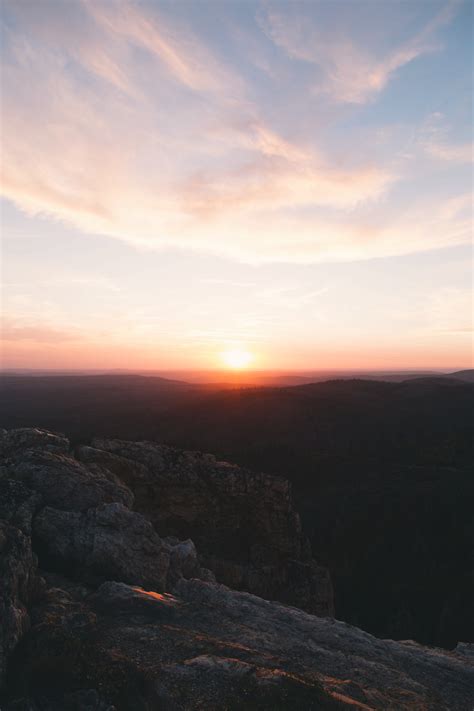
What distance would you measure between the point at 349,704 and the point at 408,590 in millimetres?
31725

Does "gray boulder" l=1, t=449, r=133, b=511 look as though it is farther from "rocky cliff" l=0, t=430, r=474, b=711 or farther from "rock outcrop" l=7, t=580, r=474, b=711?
"rock outcrop" l=7, t=580, r=474, b=711

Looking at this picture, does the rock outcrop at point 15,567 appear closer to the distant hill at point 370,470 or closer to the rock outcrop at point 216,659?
the rock outcrop at point 216,659

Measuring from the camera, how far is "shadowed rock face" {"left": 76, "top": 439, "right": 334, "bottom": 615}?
2414 cm

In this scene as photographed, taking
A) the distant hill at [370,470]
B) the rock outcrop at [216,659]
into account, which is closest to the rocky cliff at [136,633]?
the rock outcrop at [216,659]

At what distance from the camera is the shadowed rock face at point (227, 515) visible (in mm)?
24141

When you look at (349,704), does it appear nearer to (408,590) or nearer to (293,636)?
(293,636)

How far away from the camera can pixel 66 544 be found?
13.9 metres

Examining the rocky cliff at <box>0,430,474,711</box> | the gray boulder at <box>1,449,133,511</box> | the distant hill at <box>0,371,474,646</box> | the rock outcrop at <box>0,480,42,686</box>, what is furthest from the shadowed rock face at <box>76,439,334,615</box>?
the rock outcrop at <box>0,480,42,686</box>

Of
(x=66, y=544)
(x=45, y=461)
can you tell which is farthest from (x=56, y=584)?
(x=45, y=461)

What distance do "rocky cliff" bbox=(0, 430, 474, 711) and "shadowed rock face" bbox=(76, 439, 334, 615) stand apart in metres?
5.82

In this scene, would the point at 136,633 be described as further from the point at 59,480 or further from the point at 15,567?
the point at 59,480

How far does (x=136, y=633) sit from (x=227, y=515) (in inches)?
640

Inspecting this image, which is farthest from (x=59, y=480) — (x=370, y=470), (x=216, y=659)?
(x=370, y=470)

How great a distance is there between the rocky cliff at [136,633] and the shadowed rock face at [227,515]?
5.82 metres
